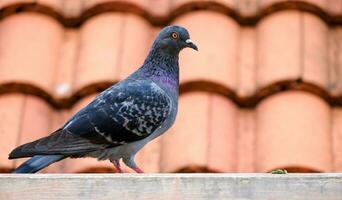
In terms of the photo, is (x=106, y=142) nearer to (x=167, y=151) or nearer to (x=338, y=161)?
(x=167, y=151)

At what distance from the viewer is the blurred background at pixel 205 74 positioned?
4.95 metres

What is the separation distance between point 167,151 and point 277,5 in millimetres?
1001

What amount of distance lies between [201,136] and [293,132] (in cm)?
39

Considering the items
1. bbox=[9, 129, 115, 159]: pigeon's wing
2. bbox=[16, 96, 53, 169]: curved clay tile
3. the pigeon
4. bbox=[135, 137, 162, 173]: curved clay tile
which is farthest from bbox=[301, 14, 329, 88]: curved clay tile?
bbox=[16, 96, 53, 169]: curved clay tile

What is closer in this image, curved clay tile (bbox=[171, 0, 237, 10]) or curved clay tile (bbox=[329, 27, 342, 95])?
curved clay tile (bbox=[329, 27, 342, 95])

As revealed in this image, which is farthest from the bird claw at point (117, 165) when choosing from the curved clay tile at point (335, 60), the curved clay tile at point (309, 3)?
the curved clay tile at point (309, 3)

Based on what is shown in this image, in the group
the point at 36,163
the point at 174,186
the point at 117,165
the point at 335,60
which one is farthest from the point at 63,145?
the point at 335,60

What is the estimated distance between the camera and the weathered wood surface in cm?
350

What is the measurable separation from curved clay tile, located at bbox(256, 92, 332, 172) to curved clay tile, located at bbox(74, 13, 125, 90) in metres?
0.72

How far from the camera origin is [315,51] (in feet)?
17.3

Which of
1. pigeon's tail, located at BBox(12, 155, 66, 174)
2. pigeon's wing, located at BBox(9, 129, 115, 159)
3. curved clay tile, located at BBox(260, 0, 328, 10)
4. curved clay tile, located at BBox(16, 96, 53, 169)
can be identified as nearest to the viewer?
pigeon's wing, located at BBox(9, 129, 115, 159)

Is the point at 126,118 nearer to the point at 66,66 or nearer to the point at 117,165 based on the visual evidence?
the point at 117,165

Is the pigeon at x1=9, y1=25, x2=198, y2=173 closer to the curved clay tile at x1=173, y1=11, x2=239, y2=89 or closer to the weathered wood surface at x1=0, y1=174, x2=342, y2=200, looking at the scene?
the curved clay tile at x1=173, y1=11, x2=239, y2=89

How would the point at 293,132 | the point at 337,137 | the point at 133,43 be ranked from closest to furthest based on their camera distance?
the point at 293,132 → the point at 337,137 → the point at 133,43
